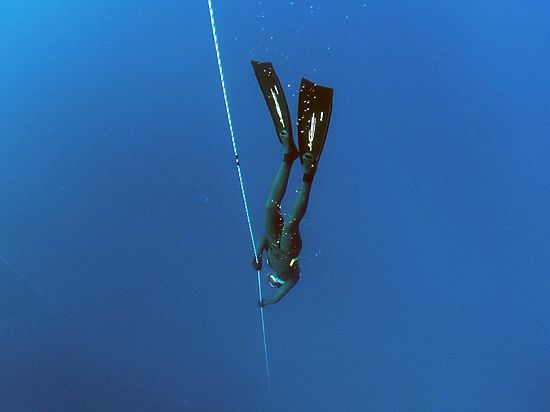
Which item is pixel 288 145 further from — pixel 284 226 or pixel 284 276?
pixel 284 276

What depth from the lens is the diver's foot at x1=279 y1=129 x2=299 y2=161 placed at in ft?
9.74

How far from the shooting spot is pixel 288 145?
3002 millimetres

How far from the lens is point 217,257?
16.5ft

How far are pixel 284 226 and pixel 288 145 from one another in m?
0.66

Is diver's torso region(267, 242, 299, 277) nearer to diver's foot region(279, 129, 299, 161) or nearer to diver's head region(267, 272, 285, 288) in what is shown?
diver's head region(267, 272, 285, 288)

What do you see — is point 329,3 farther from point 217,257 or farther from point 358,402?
point 358,402

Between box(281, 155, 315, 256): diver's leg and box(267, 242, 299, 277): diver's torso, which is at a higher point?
box(281, 155, 315, 256): diver's leg

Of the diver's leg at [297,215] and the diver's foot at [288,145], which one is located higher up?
the diver's foot at [288,145]

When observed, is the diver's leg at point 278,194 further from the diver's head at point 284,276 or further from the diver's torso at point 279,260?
the diver's head at point 284,276

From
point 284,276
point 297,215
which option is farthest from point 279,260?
point 297,215

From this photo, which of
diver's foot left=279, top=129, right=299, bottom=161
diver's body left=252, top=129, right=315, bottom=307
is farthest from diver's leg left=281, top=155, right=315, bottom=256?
diver's foot left=279, top=129, right=299, bottom=161

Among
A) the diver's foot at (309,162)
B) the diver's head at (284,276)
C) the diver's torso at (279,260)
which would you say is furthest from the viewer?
the diver's head at (284,276)

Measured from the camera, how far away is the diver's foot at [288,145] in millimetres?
2969

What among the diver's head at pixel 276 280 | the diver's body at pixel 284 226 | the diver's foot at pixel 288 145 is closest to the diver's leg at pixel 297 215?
the diver's body at pixel 284 226
